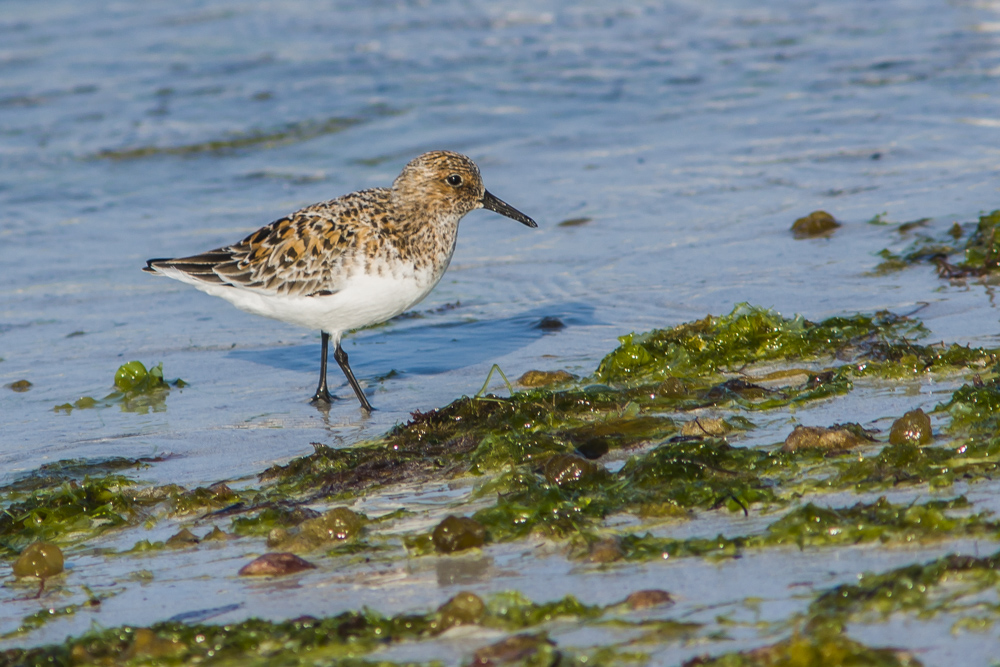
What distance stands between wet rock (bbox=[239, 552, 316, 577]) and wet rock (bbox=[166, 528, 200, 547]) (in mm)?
430

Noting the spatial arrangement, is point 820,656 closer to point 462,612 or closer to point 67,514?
point 462,612

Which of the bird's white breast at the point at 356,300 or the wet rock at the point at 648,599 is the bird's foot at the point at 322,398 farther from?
the wet rock at the point at 648,599

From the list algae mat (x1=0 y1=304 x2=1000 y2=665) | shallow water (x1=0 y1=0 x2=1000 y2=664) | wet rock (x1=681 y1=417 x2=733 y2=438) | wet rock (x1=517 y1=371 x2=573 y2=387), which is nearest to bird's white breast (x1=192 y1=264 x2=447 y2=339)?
shallow water (x1=0 y1=0 x2=1000 y2=664)

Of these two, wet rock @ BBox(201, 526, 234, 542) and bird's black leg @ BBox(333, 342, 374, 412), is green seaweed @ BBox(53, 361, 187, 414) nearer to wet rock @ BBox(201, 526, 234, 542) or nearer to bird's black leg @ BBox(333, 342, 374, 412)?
bird's black leg @ BBox(333, 342, 374, 412)

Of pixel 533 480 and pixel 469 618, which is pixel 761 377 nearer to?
pixel 533 480

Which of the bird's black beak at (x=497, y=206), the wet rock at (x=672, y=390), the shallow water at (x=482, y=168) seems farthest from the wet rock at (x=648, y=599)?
the bird's black beak at (x=497, y=206)

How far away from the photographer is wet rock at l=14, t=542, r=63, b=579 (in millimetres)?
3650

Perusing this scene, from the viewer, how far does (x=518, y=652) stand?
8.89 feet

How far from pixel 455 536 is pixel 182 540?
1014 mm

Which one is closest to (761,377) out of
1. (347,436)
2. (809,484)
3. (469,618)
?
(809,484)

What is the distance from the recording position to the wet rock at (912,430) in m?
3.88

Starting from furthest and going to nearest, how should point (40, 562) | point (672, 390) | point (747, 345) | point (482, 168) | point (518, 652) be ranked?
point (482, 168)
point (747, 345)
point (672, 390)
point (40, 562)
point (518, 652)

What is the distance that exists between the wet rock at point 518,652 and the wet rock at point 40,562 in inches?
65.3

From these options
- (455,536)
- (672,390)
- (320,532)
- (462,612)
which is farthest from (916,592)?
(672,390)
